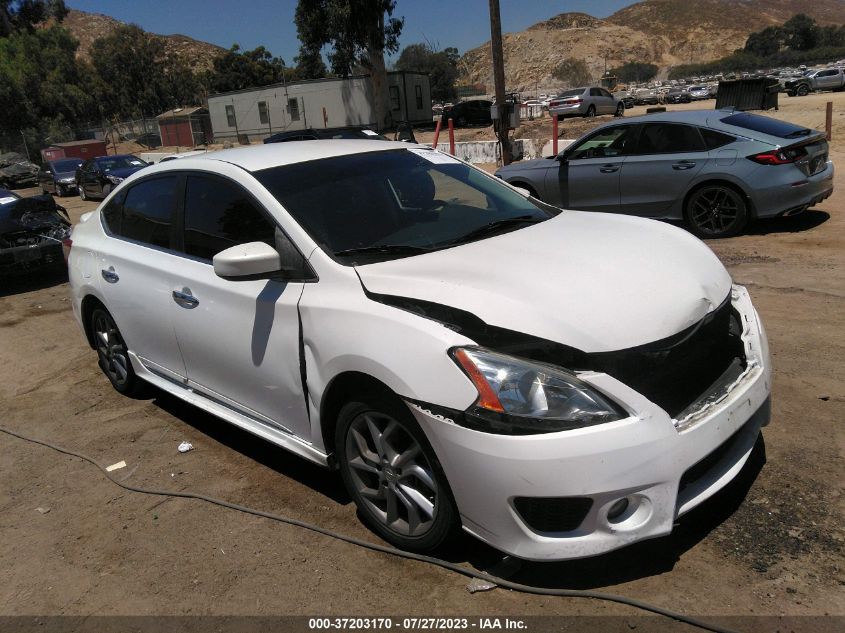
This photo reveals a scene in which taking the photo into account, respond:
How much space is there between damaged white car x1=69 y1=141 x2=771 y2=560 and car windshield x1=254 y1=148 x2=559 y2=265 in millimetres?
15

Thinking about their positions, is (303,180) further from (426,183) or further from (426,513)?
(426,513)

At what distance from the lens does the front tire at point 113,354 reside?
4952 mm

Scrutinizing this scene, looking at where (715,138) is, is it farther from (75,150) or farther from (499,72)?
(75,150)

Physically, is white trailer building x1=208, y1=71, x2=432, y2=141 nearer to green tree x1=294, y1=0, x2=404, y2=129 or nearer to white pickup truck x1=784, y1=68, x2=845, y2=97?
green tree x1=294, y1=0, x2=404, y2=129

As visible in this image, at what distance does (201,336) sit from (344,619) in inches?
71.5

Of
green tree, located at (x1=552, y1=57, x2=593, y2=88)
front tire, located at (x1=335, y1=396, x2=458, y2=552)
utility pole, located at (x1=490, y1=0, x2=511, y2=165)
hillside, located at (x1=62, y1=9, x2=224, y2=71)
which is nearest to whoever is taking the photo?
front tire, located at (x1=335, y1=396, x2=458, y2=552)

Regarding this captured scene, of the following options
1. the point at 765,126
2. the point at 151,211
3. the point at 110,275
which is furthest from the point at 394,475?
the point at 765,126

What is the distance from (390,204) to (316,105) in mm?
42106

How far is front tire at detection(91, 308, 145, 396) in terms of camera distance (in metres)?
4.95

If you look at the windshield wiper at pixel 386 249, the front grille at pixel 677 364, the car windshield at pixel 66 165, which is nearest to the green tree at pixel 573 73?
the car windshield at pixel 66 165

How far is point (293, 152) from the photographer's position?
3.94m

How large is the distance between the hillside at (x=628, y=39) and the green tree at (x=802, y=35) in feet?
55.8

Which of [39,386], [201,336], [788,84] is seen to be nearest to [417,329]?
[201,336]

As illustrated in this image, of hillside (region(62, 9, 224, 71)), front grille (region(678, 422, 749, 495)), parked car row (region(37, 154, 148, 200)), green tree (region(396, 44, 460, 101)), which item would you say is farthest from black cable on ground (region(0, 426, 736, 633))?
hillside (region(62, 9, 224, 71))
